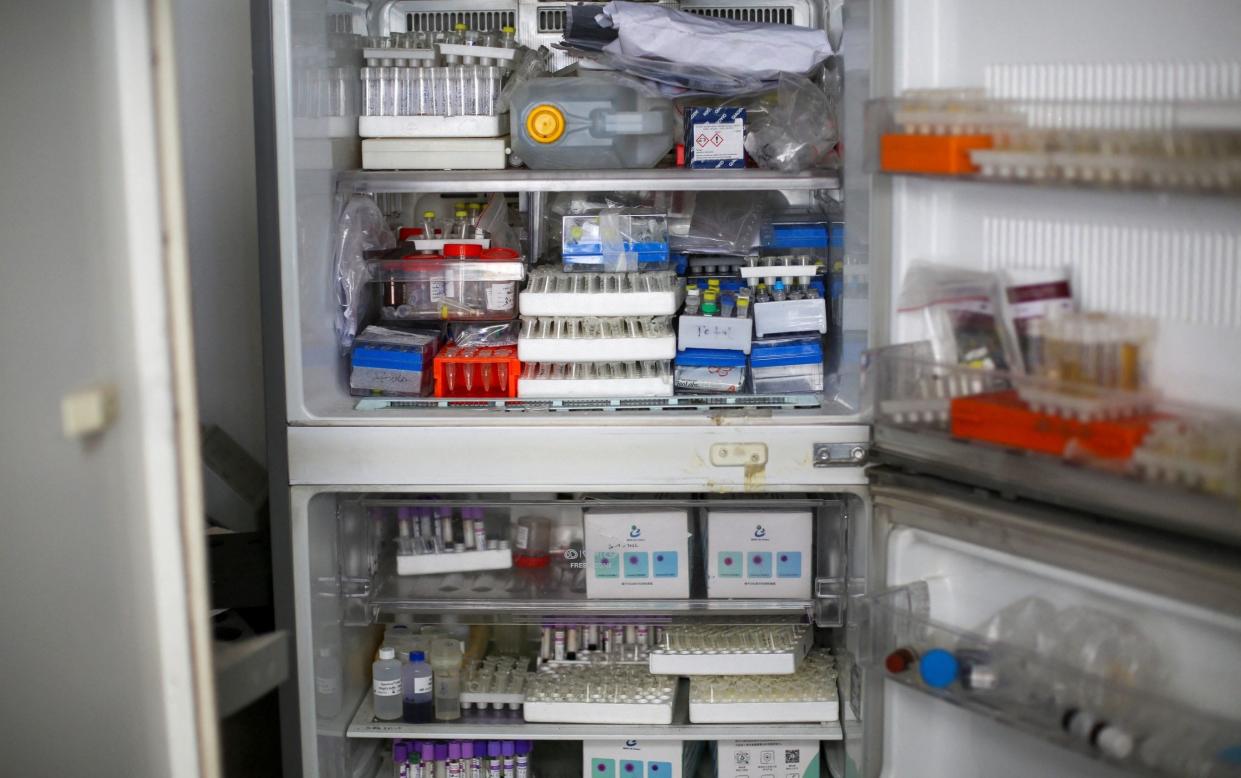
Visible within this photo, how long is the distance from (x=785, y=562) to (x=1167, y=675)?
74 centimetres

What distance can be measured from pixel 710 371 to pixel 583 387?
A: 24 centimetres

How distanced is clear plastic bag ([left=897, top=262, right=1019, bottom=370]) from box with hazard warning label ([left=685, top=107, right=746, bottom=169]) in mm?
479

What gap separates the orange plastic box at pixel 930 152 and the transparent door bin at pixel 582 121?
1.83 feet

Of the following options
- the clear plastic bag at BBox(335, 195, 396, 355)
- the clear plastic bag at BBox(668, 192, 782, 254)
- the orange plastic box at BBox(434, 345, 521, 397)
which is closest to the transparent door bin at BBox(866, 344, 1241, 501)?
the clear plastic bag at BBox(668, 192, 782, 254)

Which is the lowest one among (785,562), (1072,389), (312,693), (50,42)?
(312,693)

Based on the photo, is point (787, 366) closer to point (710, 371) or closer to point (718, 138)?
point (710, 371)

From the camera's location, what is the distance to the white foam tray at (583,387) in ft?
6.74

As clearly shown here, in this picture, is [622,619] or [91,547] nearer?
[91,547]

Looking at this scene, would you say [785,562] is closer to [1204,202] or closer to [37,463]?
[1204,202]

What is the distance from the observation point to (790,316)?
2.11 meters

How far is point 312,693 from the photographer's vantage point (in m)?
1.99

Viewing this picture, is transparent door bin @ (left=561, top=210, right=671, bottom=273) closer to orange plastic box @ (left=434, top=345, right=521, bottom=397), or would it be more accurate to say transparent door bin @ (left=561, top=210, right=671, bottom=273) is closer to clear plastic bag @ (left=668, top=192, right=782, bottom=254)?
clear plastic bag @ (left=668, top=192, right=782, bottom=254)

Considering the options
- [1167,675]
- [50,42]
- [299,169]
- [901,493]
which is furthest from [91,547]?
[1167,675]

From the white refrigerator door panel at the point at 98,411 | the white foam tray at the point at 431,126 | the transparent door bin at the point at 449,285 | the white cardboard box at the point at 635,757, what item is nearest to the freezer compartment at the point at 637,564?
the white cardboard box at the point at 635,757
